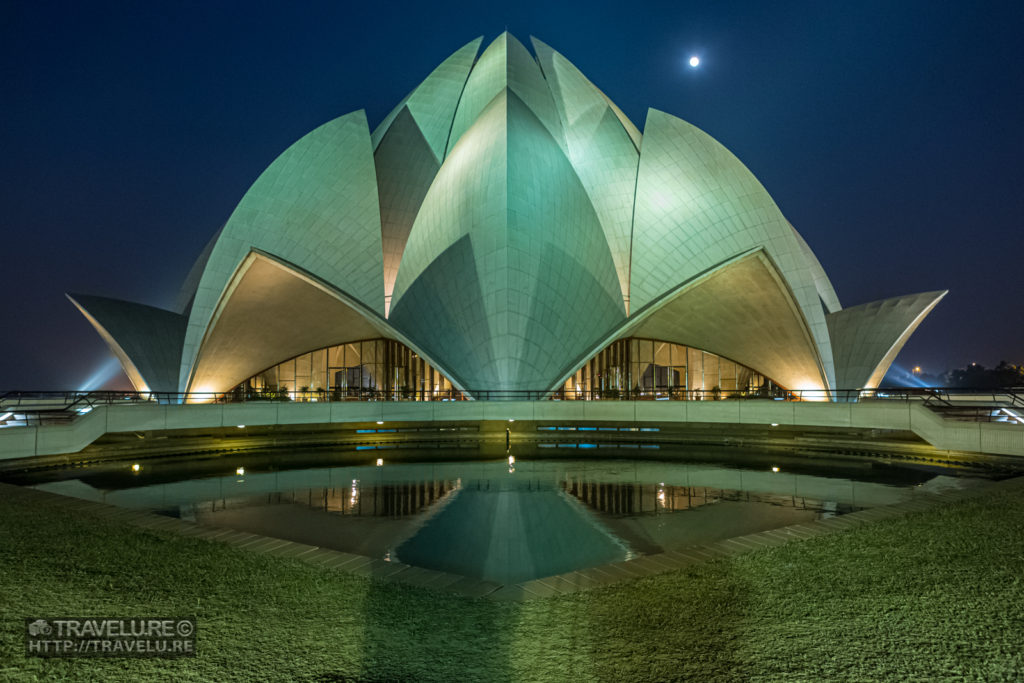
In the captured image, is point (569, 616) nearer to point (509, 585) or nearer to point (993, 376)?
point (509, 585)

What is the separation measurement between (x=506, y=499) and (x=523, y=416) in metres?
9.78

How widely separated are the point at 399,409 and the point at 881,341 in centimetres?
2804

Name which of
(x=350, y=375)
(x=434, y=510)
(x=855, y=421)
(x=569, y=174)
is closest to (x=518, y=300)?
(x=569, y=174)

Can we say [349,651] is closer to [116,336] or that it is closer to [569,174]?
[569,174]

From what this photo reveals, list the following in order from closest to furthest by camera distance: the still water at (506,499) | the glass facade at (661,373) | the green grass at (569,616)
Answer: the green grass at (569,616) → the still water at (506,499) → the glass facade at (661,373)

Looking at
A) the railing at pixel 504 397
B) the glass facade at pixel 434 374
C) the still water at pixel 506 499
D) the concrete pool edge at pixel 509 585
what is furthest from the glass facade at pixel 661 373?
the concrete pool edge at pixel 509 585

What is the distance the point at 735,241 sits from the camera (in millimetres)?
26469

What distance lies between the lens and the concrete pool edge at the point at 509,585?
14.1 ft

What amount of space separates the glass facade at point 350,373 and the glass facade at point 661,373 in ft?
32.5

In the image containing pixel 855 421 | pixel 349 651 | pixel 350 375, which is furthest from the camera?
pixel 350 375

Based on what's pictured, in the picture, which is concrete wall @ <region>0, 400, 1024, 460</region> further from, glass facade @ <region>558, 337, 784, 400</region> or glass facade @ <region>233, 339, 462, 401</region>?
glass facade @ <region>233, 339, 462, 401</region>

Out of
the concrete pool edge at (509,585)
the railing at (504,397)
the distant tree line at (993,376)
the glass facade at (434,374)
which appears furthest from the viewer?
the distant tree line at (993,376)

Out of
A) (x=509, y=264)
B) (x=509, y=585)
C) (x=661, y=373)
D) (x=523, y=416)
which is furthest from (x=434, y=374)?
(x=509, y=585)

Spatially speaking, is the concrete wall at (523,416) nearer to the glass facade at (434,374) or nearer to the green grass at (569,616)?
the green grass at (569,616)
